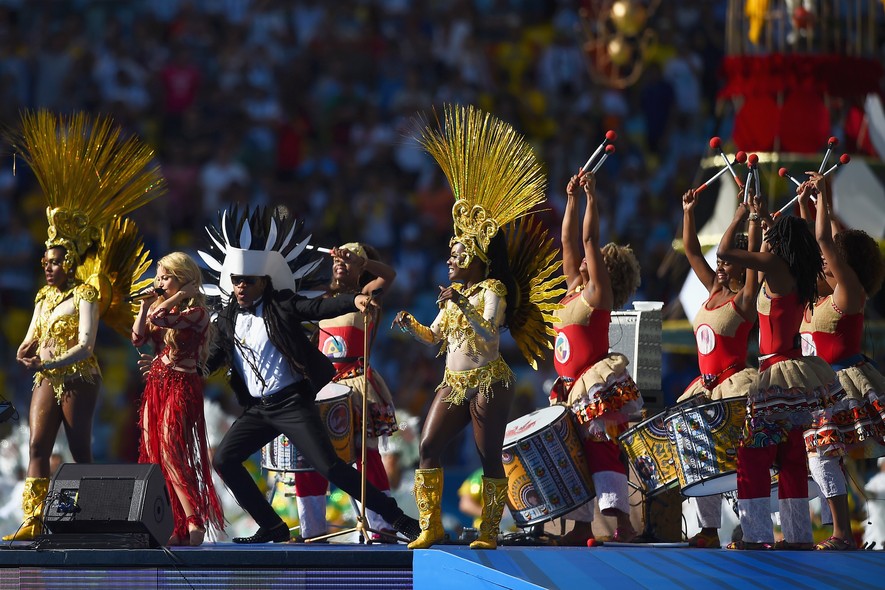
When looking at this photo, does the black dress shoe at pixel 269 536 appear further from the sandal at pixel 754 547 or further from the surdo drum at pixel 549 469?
the sandal at pixel 754 547

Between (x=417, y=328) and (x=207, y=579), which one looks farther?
(x=417, y=328)

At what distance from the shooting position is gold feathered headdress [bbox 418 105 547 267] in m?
8.07

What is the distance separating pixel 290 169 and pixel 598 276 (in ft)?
26.6

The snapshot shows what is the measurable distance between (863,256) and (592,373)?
1525mm

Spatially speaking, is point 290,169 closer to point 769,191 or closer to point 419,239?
point 419,239

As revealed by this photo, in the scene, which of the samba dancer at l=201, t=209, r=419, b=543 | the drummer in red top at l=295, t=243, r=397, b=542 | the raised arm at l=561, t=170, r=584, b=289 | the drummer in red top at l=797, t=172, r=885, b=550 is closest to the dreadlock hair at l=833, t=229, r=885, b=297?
the drummer in red top at l=797, t=172, r=885, b=550

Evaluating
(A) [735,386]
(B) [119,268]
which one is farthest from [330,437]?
(A) [735,386]

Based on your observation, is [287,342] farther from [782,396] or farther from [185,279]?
[782,396]

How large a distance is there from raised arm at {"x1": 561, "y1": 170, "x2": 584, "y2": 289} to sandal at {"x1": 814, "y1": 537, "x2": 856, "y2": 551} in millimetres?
1830

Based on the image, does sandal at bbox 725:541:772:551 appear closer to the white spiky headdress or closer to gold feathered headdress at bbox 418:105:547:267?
gold feathered headdress at bbox 418:105:547:267

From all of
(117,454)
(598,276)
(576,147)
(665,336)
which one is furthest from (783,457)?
(576,147)

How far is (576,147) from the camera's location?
1620 cm

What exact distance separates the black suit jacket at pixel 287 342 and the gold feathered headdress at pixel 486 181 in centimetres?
85

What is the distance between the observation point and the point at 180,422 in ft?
27.2
